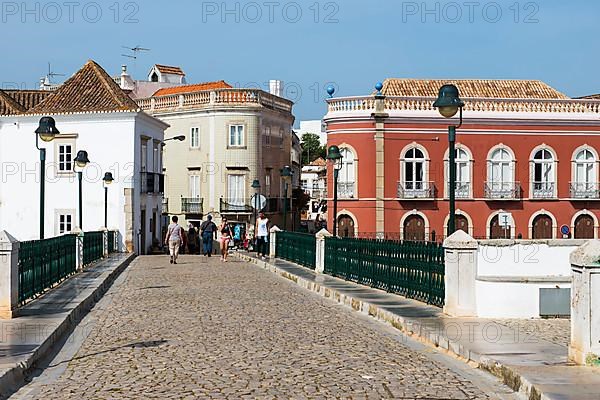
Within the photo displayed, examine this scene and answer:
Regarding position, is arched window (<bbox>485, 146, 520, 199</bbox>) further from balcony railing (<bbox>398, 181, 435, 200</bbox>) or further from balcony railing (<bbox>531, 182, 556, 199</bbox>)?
balcony railing (<bbox>398, 181, 435, 200</bbox>)

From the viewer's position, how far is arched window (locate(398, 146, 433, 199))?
4959 centimetres

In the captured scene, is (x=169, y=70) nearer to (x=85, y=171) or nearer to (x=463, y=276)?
(x=85, y=171)

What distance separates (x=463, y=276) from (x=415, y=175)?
35618mm

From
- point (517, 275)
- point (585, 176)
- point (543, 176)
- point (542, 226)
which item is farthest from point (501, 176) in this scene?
point (517, 275)

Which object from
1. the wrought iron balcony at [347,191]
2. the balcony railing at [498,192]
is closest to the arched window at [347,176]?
the wrought iron balcony at [347,191]

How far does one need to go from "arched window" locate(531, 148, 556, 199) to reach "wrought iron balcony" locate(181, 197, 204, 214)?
832 inches

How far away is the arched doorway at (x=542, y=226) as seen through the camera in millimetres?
50500

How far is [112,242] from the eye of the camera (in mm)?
41375

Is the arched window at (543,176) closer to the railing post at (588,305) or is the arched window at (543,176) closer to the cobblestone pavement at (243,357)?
the cobblestone pavement at (243,357)

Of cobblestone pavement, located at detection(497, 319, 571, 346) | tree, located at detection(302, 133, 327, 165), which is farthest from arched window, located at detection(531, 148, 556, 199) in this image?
tree, located at detection(302, 133, 327, 165)

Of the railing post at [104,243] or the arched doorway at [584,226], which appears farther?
the arched doorway at [584,226]

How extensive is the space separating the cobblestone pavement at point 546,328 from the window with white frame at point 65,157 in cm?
3505

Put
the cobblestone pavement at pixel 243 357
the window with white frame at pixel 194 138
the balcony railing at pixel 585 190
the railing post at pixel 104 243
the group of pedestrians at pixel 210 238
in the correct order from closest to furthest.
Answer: the cobblestone pavement at pixel 243 357, the group of pedestrians at pixel 210 238, the railing post at pixel 104 243, the balcony railing at pixel 585 190, the window with white frame at pixel 194 138

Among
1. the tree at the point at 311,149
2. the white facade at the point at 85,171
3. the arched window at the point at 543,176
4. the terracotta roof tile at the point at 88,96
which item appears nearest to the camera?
the white facade at the point at 85,171
